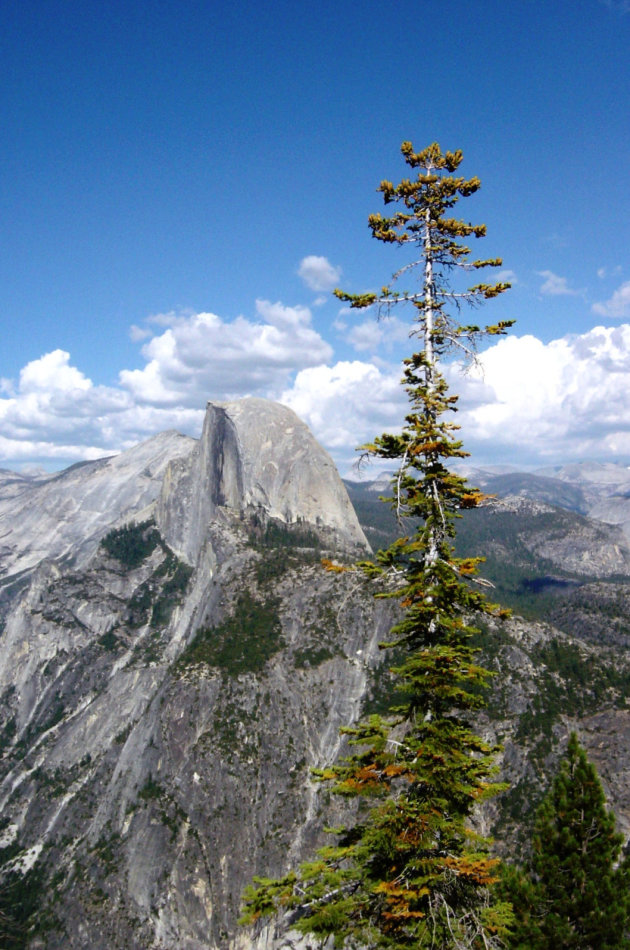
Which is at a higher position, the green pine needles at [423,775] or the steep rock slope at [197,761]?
the green pine needles at [423,775]

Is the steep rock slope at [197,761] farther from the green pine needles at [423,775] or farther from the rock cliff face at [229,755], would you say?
the green pine needles at [423,775]

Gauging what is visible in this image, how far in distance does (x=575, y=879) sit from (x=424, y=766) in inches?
775

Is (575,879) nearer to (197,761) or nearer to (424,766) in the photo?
(424,766)

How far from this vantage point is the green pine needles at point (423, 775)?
13.3 meters

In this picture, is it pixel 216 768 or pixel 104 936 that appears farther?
pixel 216 768

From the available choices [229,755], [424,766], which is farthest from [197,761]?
[424,766]

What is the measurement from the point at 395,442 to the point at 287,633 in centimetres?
12386

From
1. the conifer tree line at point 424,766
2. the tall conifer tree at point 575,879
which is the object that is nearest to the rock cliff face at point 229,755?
the tall conifer tree at point 575,879

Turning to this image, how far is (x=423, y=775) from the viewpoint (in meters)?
14.0

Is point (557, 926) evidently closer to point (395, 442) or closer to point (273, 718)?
point (395, 442)

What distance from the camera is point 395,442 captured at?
56.3 feet

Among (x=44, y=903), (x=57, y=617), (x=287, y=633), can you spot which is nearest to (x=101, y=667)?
(x=57, y=617)

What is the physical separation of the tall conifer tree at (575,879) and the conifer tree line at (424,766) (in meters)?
14.3

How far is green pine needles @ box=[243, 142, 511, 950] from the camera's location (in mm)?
13305
